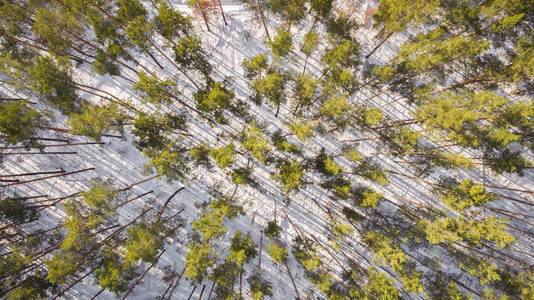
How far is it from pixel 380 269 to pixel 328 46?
2079cm

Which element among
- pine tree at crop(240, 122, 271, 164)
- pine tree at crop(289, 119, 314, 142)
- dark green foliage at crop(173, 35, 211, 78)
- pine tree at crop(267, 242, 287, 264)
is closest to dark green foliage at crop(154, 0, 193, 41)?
dark green foliage at crop(173, 35, 211, 78)

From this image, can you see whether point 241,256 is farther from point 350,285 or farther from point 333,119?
point 333,119

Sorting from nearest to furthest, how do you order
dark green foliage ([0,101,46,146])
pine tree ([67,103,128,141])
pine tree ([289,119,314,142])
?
dark green foliage ([0,101,46,146]) < pine tree ([67,103,128,141]) < pine tree ([289,119,314,142])

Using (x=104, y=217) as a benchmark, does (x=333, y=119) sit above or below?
above

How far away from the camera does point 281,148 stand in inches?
771

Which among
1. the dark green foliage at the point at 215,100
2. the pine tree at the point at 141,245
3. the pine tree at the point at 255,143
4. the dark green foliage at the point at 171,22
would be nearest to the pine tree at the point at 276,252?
the pine tree at the point at 255,143

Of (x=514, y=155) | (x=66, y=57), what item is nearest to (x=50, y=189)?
(x=66, y=57)

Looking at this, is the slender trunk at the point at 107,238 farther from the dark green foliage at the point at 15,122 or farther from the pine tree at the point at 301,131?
the pine tree at the point at 301,131

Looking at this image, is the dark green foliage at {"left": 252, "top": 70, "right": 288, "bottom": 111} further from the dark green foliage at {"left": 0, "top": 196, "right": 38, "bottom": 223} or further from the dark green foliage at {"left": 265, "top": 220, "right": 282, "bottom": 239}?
the dark green foliage at {"left": 0, "top": 196, "right": 38, "bottom": 223}

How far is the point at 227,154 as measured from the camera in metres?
16.5

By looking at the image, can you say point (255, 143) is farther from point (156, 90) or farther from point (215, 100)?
point (156, 90)

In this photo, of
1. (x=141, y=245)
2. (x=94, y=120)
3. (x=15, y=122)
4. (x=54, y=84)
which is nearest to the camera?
(x=15, y=122)

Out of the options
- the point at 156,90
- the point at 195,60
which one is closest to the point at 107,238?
the point at 156,90

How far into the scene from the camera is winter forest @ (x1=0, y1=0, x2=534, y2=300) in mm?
18062
